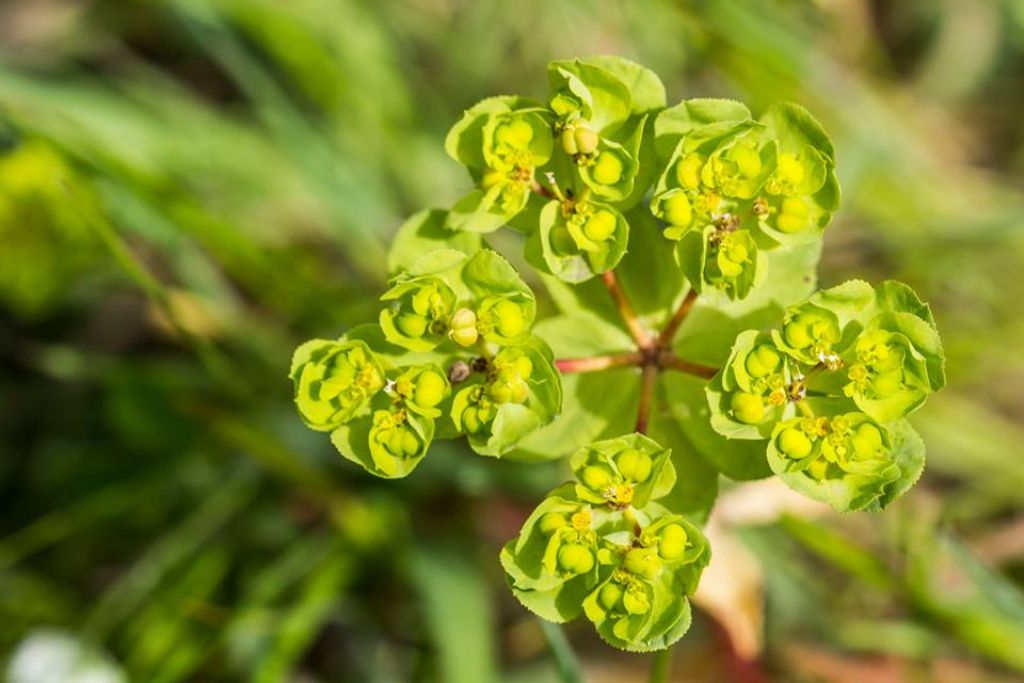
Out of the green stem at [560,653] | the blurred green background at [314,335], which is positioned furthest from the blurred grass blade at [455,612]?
the green stem at [560,653]

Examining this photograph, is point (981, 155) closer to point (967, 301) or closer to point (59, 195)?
point (967, 301)

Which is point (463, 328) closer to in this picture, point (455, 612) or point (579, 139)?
point (579, 139)

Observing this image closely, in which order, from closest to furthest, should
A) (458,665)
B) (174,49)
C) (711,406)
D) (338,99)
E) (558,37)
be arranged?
(711,406) < (458,665) < (338,99) < (558,37) < (174,49)

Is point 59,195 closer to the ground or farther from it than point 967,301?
farther from it

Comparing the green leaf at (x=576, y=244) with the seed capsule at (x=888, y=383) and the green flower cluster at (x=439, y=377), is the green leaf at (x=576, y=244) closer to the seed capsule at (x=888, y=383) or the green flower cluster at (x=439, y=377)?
the green flower cluster at (x=439, y=377)

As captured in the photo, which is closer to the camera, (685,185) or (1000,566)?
(685,185)

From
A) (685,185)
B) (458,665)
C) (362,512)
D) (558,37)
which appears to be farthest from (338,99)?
(685,185)

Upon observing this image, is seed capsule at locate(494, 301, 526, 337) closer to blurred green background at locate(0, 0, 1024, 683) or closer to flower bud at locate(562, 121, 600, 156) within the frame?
flower bud at locate(562, 121, 600, 156)
